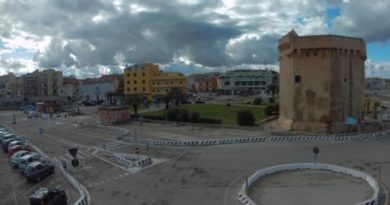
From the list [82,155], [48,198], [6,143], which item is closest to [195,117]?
[82,155]

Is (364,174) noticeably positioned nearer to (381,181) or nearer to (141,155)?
(381,181)

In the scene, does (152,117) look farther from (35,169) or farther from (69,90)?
(69,90)

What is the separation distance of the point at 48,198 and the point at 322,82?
2781 cm

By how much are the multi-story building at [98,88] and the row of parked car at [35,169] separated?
79.1m

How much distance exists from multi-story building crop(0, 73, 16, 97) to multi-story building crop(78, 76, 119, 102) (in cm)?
2804

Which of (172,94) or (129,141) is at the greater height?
(172,94)

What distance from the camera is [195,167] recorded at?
996 inches

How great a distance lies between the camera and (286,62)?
1588 inches

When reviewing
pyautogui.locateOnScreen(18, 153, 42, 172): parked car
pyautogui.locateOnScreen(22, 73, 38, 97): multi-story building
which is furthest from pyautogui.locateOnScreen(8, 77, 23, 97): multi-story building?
pyautogui.locateOnScreen(18, 153, 42, 172): parked car

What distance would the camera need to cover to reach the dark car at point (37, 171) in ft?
76.8

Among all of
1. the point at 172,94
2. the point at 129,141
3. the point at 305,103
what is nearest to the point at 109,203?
the point at 129,141

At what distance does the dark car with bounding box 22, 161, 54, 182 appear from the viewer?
23422 millimetres

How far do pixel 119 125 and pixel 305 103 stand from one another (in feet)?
81.2

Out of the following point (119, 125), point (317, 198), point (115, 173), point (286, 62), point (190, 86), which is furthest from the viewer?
point (190, 86)
